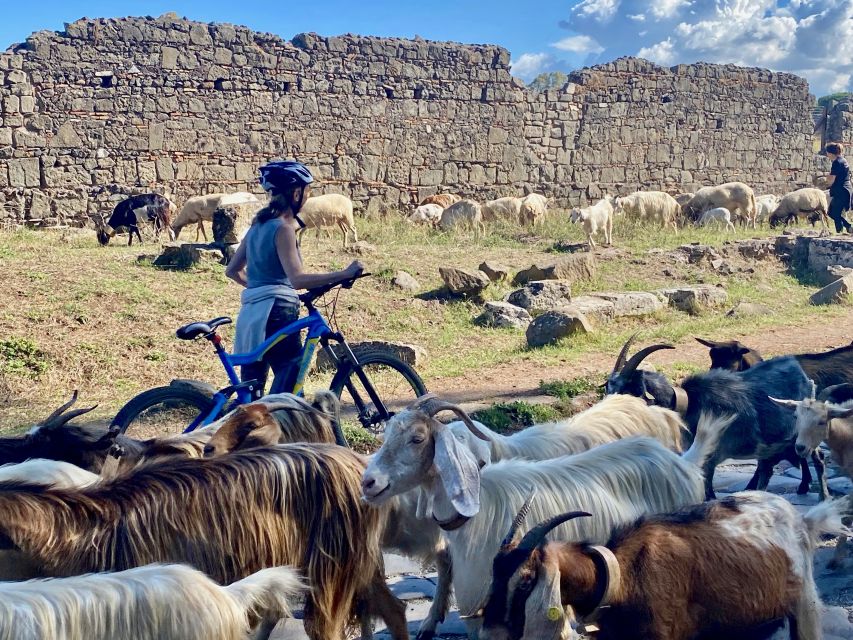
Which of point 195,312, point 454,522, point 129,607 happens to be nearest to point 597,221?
point 195,312

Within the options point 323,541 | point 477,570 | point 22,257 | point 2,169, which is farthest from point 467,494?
point 2,169

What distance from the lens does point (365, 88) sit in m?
20.4

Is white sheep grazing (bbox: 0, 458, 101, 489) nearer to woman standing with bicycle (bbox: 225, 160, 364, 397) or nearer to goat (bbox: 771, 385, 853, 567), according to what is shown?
woman standing with bicycle (bbox: 225, 160, 364, 397)

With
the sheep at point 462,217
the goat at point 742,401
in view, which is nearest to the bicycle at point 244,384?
the goat at point 742,401

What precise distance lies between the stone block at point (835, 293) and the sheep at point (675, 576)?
1070cm

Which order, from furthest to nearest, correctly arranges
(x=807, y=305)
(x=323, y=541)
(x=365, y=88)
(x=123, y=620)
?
(x=365, y=88)
(x=807, y=305)
(x=323, y=541)
(x=123, y=620)

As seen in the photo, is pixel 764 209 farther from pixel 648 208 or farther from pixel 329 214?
pixel 329 214

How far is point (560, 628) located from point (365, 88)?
1840 cm

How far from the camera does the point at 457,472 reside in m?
3.76

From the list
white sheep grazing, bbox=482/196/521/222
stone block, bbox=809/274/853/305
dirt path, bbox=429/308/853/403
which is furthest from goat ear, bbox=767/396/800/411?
white sheep grazing, bbox=482/196/521/222

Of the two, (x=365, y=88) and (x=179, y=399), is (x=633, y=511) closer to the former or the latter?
(x=179, y=399)

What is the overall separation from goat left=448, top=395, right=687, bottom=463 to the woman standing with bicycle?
1.36 metres

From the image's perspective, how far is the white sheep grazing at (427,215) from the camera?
1892 centimetres

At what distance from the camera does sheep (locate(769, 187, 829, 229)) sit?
833 inches
